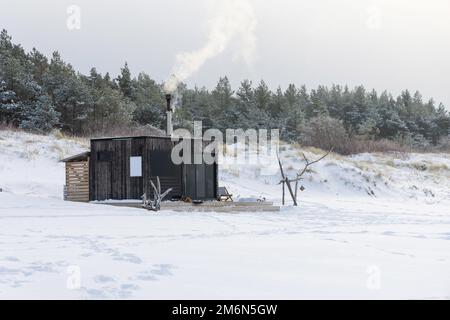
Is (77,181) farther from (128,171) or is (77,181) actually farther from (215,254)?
(215,254)

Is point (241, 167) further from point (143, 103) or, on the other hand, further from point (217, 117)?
point (217, 117)

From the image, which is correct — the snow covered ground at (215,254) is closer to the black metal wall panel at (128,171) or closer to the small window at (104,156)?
the black metal wall panel at (128,171)

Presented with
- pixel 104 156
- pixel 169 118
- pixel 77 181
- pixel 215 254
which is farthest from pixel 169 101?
pixel 215 254

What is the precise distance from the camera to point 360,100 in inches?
2928

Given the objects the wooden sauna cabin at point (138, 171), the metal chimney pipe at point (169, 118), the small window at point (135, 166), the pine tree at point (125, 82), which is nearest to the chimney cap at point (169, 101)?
the metal chimney pipe at point (169, 118)

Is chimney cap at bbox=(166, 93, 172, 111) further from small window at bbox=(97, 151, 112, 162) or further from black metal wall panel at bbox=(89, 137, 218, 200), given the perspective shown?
small window at bbox=(97, 151, 112, 162)

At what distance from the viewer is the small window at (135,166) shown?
21734 millimetres

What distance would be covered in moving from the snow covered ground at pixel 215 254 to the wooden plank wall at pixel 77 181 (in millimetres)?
4647

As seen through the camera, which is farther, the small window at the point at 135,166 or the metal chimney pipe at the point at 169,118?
the metal chimney pipe at the point at 169,118

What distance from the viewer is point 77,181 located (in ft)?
81.8

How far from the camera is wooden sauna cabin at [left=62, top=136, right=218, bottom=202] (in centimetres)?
2175

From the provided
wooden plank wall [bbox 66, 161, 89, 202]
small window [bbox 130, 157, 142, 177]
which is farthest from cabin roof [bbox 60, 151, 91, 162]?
small window [bbox 130, 157, 142, 177]
